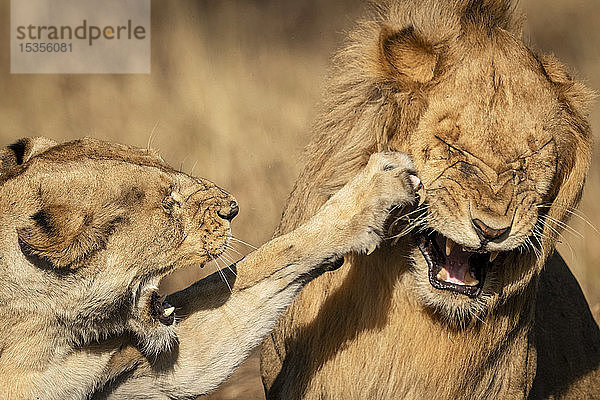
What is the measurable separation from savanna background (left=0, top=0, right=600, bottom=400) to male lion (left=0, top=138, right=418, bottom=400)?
3332 mm

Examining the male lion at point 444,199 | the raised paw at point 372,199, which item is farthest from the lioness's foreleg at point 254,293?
the male lion at point 444,199

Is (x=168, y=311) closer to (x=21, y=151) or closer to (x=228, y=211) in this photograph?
(x=228, y=211)

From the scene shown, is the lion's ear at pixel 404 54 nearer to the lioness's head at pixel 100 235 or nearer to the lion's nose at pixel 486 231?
the lion's nose at pixel 486 231

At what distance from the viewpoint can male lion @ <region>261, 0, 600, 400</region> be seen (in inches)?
119

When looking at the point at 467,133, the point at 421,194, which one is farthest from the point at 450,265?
the point at 467,133

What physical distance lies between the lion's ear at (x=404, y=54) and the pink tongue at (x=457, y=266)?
1.82 ft

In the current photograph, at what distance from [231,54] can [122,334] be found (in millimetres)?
4466

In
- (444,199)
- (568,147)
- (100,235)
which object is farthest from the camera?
(568,147)

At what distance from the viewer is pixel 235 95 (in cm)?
761

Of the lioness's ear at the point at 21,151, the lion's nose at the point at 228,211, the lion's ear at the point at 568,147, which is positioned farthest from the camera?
the lioness's ear at the point at 21,151

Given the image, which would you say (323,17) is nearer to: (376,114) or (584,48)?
(584,48)

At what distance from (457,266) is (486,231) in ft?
1.23

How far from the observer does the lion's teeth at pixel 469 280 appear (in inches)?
128

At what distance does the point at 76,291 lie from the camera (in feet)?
10.3
